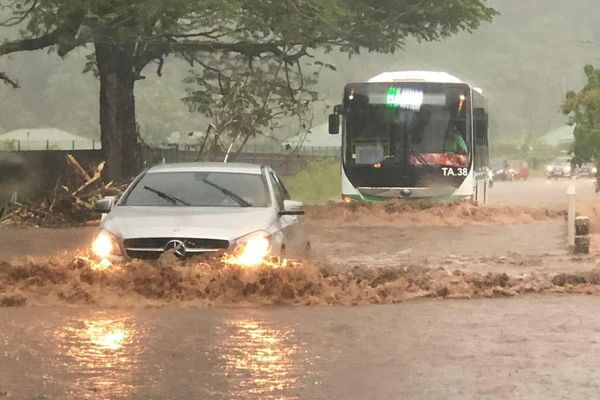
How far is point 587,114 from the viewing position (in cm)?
4394

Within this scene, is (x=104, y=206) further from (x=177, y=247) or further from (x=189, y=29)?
(x=189, y=29)

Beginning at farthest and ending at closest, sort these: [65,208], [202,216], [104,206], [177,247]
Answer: [65,208] < [104,206] < [202,216] < [177,247]

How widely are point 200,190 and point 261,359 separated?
4679 mm

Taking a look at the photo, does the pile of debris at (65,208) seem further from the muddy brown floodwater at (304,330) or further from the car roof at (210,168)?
the car roof at (210,168)

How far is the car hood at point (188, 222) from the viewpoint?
42.9 ft

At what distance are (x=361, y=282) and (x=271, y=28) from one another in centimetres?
1652

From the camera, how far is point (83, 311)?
42.9 ft

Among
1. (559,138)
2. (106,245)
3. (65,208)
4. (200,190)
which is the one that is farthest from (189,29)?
(559,138)

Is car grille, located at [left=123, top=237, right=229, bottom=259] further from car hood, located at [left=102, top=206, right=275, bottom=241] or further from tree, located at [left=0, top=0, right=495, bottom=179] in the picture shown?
tree, located at [left=0, top=0, right=495, bottom=179]

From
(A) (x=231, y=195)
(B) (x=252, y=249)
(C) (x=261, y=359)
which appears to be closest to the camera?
(C) (x=261, y=359)

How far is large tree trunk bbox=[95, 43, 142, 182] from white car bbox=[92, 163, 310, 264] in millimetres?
18161

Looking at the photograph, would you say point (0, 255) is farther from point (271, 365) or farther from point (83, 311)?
point (271, 365)

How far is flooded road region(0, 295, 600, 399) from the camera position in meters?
8.77

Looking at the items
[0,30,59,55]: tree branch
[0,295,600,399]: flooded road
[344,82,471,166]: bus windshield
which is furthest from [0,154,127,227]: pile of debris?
[0,295,600,399]: flooded road
